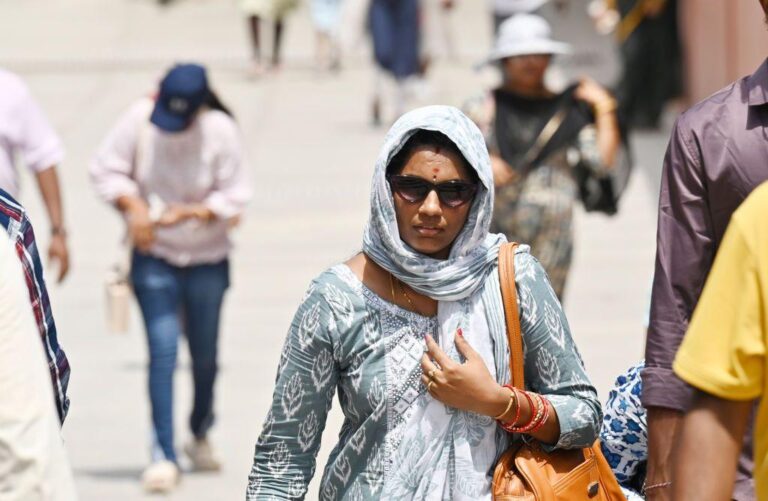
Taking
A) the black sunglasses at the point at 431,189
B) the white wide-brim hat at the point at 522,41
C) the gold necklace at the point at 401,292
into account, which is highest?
the white wide-brim hat at the point at 522,41

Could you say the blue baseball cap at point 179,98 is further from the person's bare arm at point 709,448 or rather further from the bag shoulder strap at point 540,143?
the person's bare arm at point 709,448

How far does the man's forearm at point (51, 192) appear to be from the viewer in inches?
275

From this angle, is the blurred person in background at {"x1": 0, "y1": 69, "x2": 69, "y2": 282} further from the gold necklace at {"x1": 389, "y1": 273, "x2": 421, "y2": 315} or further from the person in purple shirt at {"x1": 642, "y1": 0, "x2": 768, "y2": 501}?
the person in purple shirt at {"x1": 642, "y1": 0, "x2": 768, "y2": 501}

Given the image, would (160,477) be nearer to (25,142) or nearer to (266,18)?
(25,142)

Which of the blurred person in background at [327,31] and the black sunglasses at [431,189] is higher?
the black sunglasses at [431,189]

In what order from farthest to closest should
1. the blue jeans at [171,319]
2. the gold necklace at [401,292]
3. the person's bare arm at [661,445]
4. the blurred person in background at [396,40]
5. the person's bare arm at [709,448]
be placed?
the blurred person in background at [396,40]
the blue jeans at [171,319]
the gold necklace at [401,292]
the person's bare arm at [661,445]
the person's bare arm at [709,448]

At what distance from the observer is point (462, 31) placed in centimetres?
2256

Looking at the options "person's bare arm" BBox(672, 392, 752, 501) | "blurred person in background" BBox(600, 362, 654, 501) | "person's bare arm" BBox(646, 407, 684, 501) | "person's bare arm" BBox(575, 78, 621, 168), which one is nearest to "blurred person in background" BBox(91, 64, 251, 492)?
"person's bare arm" BBox(575, 78, 621, 168)

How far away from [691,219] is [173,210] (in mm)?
3824

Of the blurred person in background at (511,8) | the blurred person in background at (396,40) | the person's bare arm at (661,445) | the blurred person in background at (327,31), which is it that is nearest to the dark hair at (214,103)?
the person's bare arm at (661,445)

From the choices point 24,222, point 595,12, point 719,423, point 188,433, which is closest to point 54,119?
point 595,12

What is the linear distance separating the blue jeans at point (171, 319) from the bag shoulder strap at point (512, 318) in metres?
3.59

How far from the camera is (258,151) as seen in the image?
52.9 ft

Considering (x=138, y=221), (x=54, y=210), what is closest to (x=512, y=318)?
(x=138, y=221)
